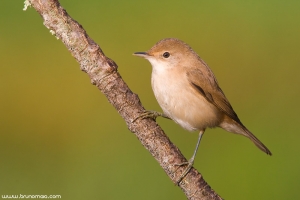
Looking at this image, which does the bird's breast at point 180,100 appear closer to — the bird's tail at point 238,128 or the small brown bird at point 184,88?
the small brown bird at point 184,88

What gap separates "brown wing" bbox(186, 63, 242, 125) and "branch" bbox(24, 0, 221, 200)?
967 mm

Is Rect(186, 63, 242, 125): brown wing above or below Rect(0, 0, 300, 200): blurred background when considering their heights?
below

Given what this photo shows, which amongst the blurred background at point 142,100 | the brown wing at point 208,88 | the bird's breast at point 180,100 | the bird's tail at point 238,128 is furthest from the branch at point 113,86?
the blurred background at point 142,100

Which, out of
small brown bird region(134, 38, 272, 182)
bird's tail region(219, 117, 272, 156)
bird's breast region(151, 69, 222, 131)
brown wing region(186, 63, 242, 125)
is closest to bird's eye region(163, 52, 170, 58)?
small brown bird region(134, 38, 272, 182)

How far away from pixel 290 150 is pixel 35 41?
415 centimetres

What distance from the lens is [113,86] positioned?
4.21 metres

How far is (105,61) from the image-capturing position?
4176mm

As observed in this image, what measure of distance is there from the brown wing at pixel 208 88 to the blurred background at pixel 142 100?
71.0 inches

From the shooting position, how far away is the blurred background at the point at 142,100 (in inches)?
276

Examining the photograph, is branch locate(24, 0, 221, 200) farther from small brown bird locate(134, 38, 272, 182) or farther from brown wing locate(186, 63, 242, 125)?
brown wing locate(186, 63, 242, 125)

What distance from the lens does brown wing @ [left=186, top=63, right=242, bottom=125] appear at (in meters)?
5.10

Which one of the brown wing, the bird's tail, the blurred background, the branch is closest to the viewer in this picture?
the branch

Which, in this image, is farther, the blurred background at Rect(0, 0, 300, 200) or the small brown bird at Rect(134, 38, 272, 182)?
the blurred background at Rect(0, 0, 300, 200)

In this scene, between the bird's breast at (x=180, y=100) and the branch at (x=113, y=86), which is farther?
the bird's breast at (x=180, y=100)
